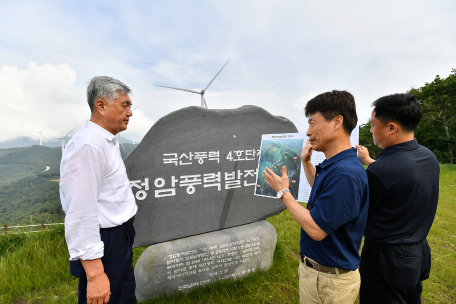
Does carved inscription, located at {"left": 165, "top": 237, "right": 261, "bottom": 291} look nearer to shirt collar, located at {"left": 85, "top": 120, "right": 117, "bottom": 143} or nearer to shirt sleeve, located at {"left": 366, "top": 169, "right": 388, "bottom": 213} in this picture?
shirt collar, located at {"left": 85, "top": 120, "right": 117, "bottom": 143}

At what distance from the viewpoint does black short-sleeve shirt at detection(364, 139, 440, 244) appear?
166cm

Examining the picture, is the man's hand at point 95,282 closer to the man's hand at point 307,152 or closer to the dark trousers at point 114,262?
the dark trousers at point 114,262

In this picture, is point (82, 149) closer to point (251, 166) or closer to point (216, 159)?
point (216, 159)

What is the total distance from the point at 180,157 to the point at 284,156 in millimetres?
1294

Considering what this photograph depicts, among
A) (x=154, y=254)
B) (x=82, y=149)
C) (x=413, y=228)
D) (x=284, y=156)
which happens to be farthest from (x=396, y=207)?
(x=154, y=254)

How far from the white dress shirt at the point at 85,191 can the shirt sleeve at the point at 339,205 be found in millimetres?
1399

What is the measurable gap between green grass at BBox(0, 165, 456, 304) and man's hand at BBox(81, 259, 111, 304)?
1.50 m

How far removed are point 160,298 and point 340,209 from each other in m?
2.59

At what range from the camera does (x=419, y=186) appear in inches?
65.3

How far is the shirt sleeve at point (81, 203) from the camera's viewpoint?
1.43 metres

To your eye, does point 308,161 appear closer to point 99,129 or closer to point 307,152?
point 307,152

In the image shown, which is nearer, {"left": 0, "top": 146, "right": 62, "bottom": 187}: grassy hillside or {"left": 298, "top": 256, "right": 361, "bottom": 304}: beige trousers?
{"left": 298, "top": 256, "right": 361, "bottom": 304}: beige trousers

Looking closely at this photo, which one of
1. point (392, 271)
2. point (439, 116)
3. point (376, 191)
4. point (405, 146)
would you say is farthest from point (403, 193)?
point (439, 116)

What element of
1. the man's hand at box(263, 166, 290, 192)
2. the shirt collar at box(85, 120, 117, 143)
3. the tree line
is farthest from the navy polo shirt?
the tree line
